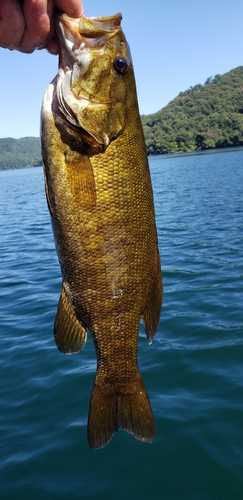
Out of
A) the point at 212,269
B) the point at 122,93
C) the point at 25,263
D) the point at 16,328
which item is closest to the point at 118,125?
the point at 122,93

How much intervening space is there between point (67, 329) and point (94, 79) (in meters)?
1.50

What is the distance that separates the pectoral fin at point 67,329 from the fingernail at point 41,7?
150 centimetres

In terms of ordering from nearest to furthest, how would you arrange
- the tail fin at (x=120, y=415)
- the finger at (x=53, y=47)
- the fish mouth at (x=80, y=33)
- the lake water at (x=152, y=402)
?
the fish mouth at (x=80, y=33)
the finger at (x=53, y=47)
the tail fin at (x=120, y=415)
the lake water at (x=152, y=402)

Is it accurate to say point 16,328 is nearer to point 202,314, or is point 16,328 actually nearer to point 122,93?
point 202,314

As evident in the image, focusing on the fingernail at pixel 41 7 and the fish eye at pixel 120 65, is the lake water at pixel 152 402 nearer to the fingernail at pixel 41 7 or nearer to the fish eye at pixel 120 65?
the fish eye at pixel 120 65

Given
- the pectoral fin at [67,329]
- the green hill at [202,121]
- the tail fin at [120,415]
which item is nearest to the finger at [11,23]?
the pectoral fin at [67,329]

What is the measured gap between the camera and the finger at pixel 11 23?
212 centimetres

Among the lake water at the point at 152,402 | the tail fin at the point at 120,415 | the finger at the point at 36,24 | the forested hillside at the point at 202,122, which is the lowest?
the lake water at the point at 152,402

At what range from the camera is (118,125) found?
240cm

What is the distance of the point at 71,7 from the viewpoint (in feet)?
7.31

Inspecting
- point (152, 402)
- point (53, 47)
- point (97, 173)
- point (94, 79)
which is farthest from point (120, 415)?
point (152, 402)

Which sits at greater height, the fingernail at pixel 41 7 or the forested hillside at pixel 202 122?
the forested hillside at pixel 202 122

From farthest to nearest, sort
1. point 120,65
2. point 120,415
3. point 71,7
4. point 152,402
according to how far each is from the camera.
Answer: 1. point 152,402
2. point 120,415
3. point 120,65
4. point 71,7

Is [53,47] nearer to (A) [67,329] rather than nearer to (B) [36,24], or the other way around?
(B) [36,24]
